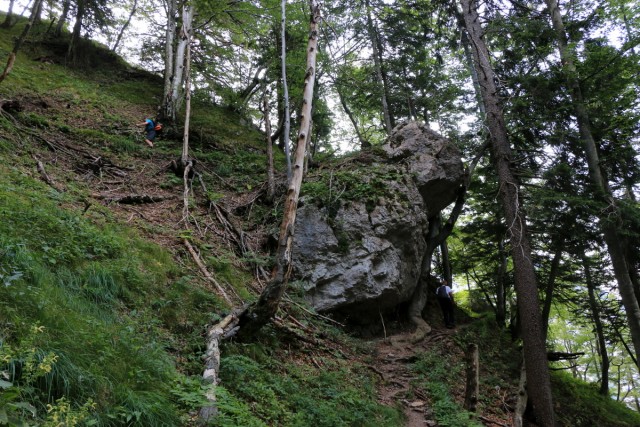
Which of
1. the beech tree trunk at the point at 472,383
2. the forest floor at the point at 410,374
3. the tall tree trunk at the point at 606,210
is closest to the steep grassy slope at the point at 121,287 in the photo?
the forest floor at the point at 410,374

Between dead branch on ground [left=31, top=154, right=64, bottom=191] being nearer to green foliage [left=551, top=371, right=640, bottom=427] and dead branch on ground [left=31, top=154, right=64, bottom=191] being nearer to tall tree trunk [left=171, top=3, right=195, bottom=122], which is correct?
tall tree trunk [left=171, top=3, right=195, bottom=122]

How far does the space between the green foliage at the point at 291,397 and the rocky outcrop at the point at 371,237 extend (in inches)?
122

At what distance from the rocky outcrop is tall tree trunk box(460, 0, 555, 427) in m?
2.94

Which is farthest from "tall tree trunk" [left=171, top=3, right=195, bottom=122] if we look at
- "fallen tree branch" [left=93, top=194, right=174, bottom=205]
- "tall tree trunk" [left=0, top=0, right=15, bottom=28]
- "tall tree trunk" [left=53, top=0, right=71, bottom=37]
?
"tall tree trunk" [left=0, top=0, right=15, bottom=28]

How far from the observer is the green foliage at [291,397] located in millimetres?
3891

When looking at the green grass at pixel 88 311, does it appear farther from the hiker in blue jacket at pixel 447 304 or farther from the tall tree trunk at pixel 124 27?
the tall tree trunk at pixel 124 27

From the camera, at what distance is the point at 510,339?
43.5 feet

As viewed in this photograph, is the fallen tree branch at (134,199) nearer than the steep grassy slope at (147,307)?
No

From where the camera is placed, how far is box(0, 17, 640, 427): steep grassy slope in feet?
9.20

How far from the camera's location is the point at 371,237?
33.1ft

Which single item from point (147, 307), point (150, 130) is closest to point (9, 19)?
point (150, 130)

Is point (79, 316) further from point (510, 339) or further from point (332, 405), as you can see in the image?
point (510, 339)

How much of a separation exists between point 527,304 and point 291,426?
245 inches

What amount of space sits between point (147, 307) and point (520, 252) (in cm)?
746
